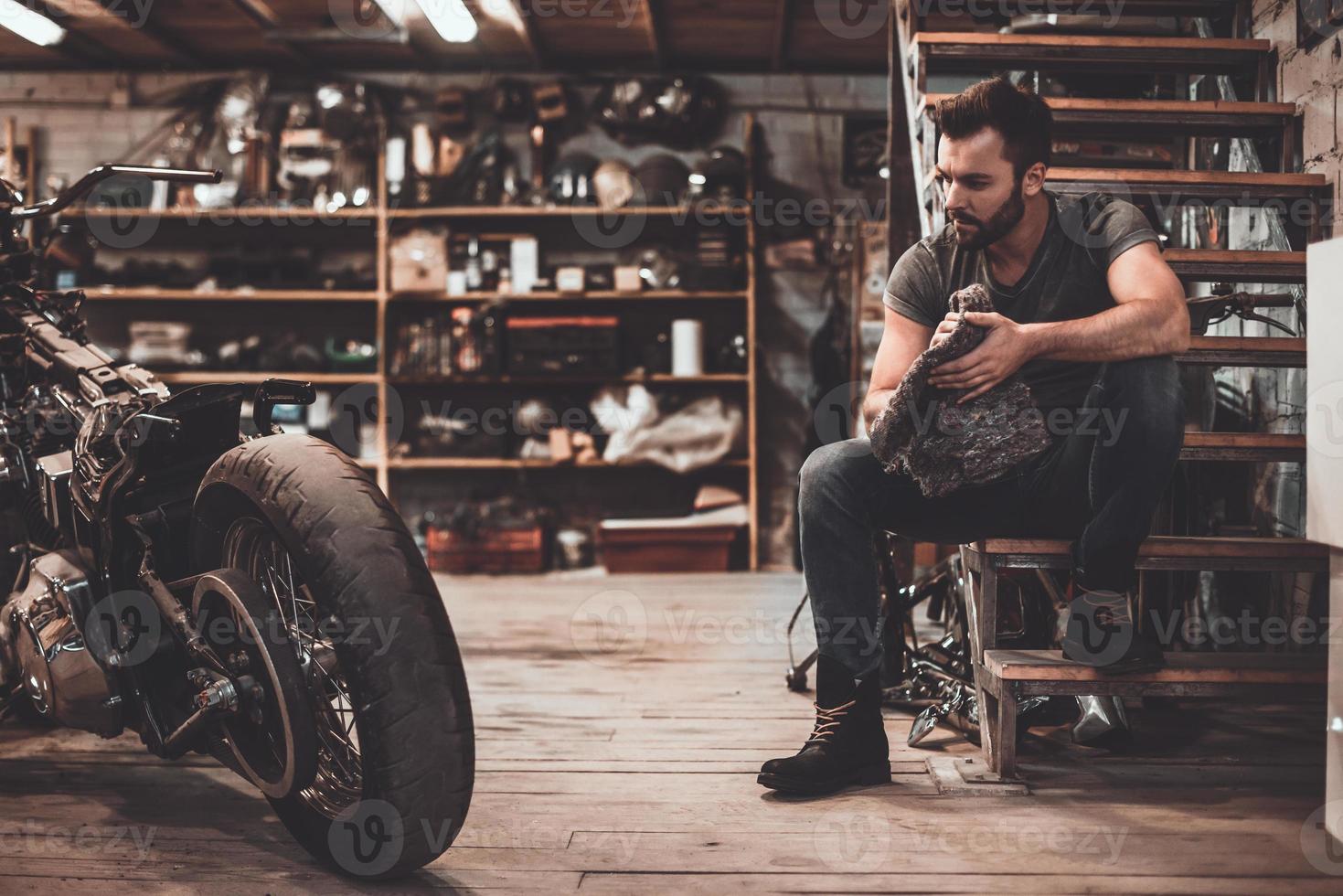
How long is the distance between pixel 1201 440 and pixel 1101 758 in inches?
23.5

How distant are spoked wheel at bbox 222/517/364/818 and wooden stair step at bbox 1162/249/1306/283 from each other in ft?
5.79

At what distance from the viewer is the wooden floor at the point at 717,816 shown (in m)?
1.32

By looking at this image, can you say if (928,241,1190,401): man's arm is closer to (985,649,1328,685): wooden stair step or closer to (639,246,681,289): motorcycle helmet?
(985,649,1328,685): wooden stair step

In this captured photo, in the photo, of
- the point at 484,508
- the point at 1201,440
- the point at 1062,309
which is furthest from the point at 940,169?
the point at 484,508

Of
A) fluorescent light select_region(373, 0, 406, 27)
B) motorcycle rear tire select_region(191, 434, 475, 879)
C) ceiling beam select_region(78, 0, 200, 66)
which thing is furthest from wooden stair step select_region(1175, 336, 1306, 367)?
ceiling beam select_region(78, 0, 200, 66)

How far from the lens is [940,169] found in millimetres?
1806

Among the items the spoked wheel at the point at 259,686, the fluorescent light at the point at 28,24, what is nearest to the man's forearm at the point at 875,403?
the spoked wheel at the point at 259,686

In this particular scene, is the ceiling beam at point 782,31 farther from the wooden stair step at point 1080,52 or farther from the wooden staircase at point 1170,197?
the wooden stair step at point 1080,52

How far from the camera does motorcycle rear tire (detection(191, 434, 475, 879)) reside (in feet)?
3.79

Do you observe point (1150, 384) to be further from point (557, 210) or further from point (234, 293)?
point (234, 293)

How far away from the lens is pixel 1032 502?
175 cm

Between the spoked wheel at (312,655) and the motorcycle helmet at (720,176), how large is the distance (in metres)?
3.65

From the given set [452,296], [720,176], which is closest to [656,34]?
[720,176]

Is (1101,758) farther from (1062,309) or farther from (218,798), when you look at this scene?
(218,798)
